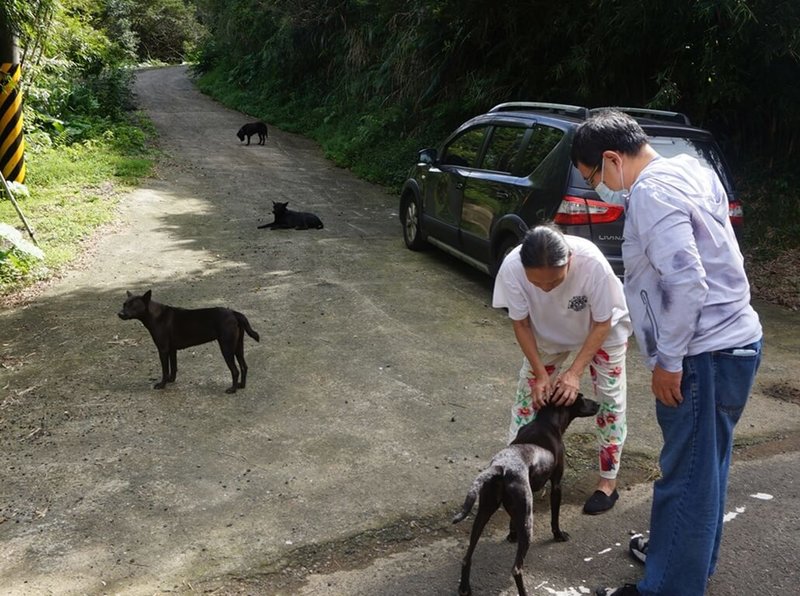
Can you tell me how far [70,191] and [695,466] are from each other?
1207 cm

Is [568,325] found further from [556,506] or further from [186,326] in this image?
[186,326]

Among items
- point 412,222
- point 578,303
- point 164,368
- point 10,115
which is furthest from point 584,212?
point 10,115

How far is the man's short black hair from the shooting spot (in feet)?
9.30

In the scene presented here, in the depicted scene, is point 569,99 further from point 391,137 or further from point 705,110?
point 391,137

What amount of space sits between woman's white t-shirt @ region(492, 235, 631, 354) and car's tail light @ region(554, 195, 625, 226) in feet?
8.91

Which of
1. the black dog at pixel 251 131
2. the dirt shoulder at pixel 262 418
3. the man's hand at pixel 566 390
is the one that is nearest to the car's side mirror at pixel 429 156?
the dirt shoulder at pixel 262 418

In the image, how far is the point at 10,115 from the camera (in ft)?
43.1

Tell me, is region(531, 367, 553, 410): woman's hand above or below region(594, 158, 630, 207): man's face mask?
below

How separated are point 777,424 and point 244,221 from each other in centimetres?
830

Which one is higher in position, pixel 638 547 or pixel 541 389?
pixel 541 389

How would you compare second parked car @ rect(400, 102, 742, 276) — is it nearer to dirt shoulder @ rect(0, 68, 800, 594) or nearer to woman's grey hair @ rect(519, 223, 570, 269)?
dirt shoulder @ rect(0, 68, 800, 594)

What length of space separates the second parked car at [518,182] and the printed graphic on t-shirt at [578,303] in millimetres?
2920

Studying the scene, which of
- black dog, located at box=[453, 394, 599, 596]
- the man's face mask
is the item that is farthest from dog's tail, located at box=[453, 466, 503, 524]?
the man's face mask

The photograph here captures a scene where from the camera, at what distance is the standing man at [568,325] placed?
333 centimetres
